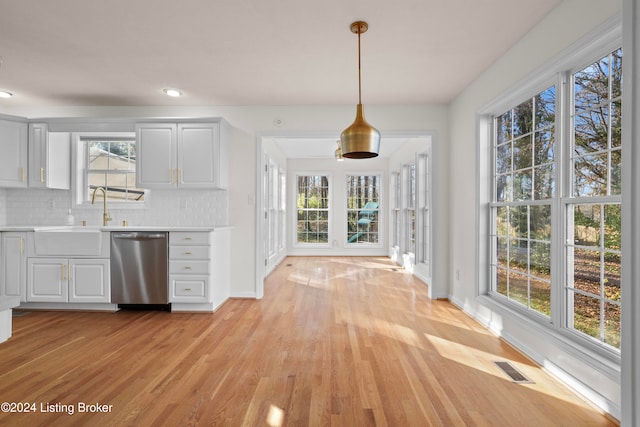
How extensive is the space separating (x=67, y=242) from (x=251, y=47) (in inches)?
114

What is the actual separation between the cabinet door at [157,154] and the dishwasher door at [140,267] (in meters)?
0.72

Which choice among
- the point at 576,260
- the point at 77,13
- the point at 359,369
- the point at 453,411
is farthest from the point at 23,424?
the point at 576,260

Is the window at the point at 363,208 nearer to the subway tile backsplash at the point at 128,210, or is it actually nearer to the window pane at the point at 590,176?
the subway tile backsplash at the point at 128,210

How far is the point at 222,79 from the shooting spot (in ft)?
11.6

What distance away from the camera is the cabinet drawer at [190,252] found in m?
3.71

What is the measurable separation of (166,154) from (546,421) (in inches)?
164

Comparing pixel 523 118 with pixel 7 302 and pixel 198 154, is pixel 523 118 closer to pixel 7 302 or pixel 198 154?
pixel 198 154

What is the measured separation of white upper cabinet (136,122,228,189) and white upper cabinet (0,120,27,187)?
1.38 metres

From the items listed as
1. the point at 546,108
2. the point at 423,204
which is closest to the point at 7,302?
the point at 546,108

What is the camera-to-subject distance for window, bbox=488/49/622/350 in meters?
1.98

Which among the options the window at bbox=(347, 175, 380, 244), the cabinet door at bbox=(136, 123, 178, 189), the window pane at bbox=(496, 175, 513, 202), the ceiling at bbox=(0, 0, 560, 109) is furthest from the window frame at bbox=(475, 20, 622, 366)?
the window at bbox=(347, 175, 380, 244)

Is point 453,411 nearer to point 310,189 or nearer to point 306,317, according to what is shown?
point 306,317

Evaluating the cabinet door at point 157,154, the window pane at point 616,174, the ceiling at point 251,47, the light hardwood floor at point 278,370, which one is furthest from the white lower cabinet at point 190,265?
the window pane at point 616,174

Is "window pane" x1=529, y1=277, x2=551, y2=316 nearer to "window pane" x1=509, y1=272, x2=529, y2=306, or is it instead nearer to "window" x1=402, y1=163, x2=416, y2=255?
"window pane" x1=509, y1=272, x2=529, y2=306
